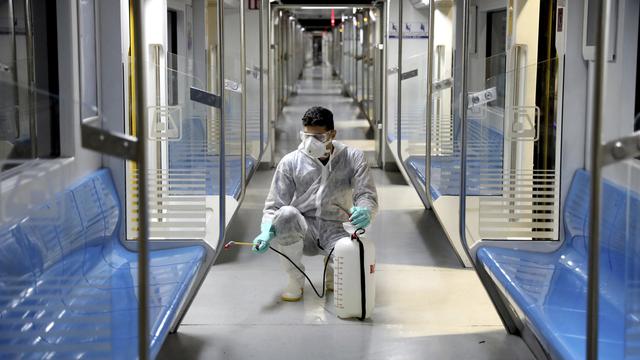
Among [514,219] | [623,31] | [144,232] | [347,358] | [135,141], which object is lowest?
[347,358]

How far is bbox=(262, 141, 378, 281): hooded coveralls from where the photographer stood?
5.21 metres

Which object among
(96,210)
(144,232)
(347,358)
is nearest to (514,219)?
(347,358)

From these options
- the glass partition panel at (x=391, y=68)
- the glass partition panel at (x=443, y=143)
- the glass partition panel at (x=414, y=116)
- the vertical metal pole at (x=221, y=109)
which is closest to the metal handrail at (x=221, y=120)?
the vertical metal pole at (x=221, y=109)

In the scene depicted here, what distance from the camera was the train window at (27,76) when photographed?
113 inches

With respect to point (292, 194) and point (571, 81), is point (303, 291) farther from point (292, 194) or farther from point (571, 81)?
point (571, 81)

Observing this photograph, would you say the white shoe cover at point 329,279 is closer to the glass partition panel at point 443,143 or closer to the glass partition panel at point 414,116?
the glass partition panel at point 443,143

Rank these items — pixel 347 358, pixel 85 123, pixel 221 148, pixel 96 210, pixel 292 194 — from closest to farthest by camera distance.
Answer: pixel 85 123
pixel 96 210
pixel 347 358
pixel 221 148
pixel 292 194

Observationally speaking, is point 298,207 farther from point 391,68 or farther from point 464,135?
point 391,68

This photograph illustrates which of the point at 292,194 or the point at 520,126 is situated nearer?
the point at 520,126

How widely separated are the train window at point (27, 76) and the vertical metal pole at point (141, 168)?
46cm

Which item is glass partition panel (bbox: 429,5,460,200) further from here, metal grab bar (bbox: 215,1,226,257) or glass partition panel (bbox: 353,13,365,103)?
glass partition panel (bbox: 353,13,365,103)

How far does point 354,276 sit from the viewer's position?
477cm

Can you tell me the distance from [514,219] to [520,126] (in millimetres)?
473

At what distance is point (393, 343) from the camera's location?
4457mm
